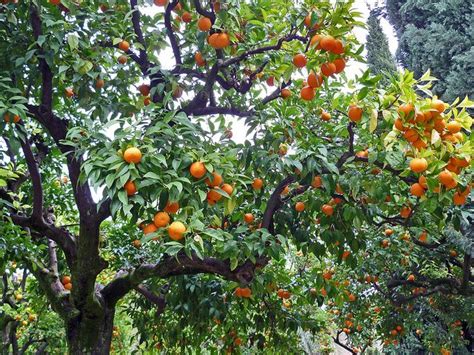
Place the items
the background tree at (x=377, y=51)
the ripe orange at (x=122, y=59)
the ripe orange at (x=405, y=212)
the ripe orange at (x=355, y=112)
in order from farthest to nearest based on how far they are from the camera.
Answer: the background tree at (x=377, y=51) < the ripe orange at (x=405, y=212) < the ripe orange at (x=122, y=59) < the ripe orange at (x=355, y=112)

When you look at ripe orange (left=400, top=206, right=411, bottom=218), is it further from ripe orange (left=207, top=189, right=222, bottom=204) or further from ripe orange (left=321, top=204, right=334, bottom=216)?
ripe orange (left=207, top=189, right=222, bottom=204)

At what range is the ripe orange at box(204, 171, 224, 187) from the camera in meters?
2.40

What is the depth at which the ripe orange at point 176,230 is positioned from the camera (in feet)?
7.27

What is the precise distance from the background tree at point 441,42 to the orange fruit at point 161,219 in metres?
3.45

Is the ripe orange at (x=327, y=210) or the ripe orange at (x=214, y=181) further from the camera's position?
the ripe orange at (x=327, y=210)

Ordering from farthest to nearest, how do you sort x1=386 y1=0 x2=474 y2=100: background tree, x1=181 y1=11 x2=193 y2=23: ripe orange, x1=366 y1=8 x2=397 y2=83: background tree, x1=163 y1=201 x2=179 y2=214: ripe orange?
x1=366 y1=8 x2=397 y2=83: background tree → x1=386 y1=0 x2=474 y2=100: background tree → x1=181 y1=11 x2=193 y2=23: ripe orange → x1=163 y1=201 x2=179 y2=214: ripe orange

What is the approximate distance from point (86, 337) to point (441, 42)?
169 inches

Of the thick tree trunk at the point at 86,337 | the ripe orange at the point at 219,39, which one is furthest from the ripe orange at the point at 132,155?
the thick tree trunk at the point at 86,337

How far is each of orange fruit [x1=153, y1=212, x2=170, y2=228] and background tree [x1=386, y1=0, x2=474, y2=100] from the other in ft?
11.3

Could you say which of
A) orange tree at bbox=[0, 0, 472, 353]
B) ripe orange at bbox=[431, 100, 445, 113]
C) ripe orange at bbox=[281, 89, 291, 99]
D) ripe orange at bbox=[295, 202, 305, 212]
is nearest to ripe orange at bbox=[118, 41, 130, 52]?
orange tree at bbox=[0, 0, 472, 353]

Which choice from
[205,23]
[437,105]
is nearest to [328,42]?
[437,105]

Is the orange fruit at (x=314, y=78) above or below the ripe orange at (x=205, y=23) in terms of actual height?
below

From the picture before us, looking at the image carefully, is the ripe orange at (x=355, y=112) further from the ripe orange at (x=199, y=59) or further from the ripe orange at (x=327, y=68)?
the ripe orange at (x=199, y=59)

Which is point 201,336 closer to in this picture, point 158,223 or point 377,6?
point 158,223
